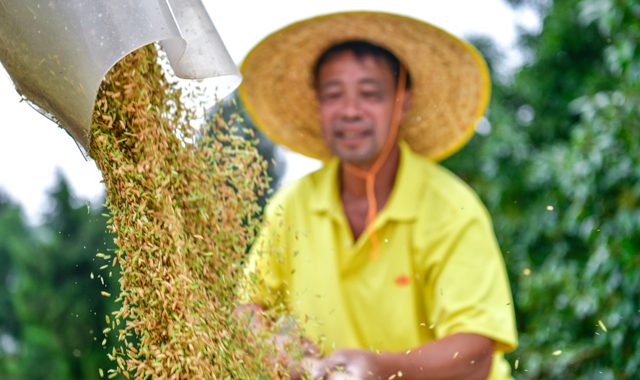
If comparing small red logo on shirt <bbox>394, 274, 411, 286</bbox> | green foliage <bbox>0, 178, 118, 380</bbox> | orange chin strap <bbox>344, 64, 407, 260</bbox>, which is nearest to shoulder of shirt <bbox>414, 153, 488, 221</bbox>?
orange chin strap <bbox>344, 64, 407, 260</bbox>

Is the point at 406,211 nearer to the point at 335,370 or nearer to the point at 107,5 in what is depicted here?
the point at 335,370

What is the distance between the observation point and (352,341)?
1.79 meters

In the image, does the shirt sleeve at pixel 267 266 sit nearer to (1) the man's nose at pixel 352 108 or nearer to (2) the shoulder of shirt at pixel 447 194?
(1) the man's nose at pixel 352 108

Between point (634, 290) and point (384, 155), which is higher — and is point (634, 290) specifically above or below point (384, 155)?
below

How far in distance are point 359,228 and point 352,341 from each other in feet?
1.24

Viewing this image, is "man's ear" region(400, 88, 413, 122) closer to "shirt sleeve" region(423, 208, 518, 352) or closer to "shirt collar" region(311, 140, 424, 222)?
"shirt collar" region(311, 140, 424, 222)

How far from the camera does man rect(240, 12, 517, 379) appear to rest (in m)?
1.61

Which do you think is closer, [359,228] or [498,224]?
[359,228]

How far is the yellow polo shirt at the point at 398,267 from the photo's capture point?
1651mm

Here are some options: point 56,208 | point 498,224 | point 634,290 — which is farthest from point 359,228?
point 56,208

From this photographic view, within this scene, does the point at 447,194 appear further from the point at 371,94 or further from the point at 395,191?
the point at 371,94

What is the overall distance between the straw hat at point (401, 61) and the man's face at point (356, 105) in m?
0.10

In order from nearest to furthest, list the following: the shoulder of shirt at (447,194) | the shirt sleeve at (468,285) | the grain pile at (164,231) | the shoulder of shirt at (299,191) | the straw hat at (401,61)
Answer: the grain pile at (164,231) → the shirt sleeve at (468,285) → the shoulder of shirt at (447,194) → the straw hat at (401,61) → the shoulder of shirt at (299,191)

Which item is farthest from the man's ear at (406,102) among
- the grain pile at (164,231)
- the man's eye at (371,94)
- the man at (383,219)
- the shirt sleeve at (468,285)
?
the grain pile at (164,231)
